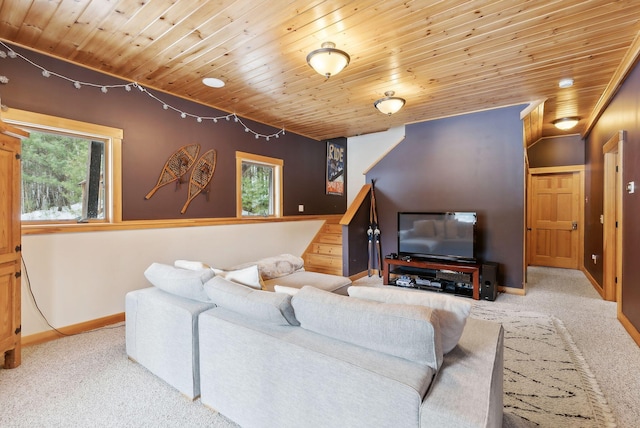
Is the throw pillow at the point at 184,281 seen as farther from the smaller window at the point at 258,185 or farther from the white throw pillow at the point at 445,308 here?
the smaller window at the point at 258,185

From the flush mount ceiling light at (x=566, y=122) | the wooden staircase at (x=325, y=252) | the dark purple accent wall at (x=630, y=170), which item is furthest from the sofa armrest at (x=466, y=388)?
the flush mount ceiling light at (x=566, y=122)

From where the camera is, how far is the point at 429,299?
1.43 m

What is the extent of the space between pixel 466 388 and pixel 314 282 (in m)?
2.08

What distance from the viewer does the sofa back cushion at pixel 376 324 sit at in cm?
119

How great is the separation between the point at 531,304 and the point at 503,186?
5.33 ft

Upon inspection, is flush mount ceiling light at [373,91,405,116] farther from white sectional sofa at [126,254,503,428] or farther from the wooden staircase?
white sectional sofa at [126,254,503,428]

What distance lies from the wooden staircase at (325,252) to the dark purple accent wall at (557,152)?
434 centimetres

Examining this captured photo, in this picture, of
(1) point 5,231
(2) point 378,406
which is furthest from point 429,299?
(1) point 5,231

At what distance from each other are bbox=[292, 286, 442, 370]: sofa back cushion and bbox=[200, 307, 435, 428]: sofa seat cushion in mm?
39

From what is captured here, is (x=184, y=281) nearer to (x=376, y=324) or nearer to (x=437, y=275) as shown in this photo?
(x=376, y=324)

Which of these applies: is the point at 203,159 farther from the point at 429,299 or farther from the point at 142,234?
the point at 429,299

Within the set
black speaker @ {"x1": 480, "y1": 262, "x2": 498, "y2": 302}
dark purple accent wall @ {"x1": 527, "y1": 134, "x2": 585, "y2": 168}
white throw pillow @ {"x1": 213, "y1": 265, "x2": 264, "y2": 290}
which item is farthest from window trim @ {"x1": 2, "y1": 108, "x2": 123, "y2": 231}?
A: dark purple accent wall @ {"x1": 527, "y1": 134, "x2": 585, "y2": 168}

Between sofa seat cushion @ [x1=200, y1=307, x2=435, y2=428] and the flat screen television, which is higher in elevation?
the flat screen television

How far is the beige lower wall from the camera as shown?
274 cm
